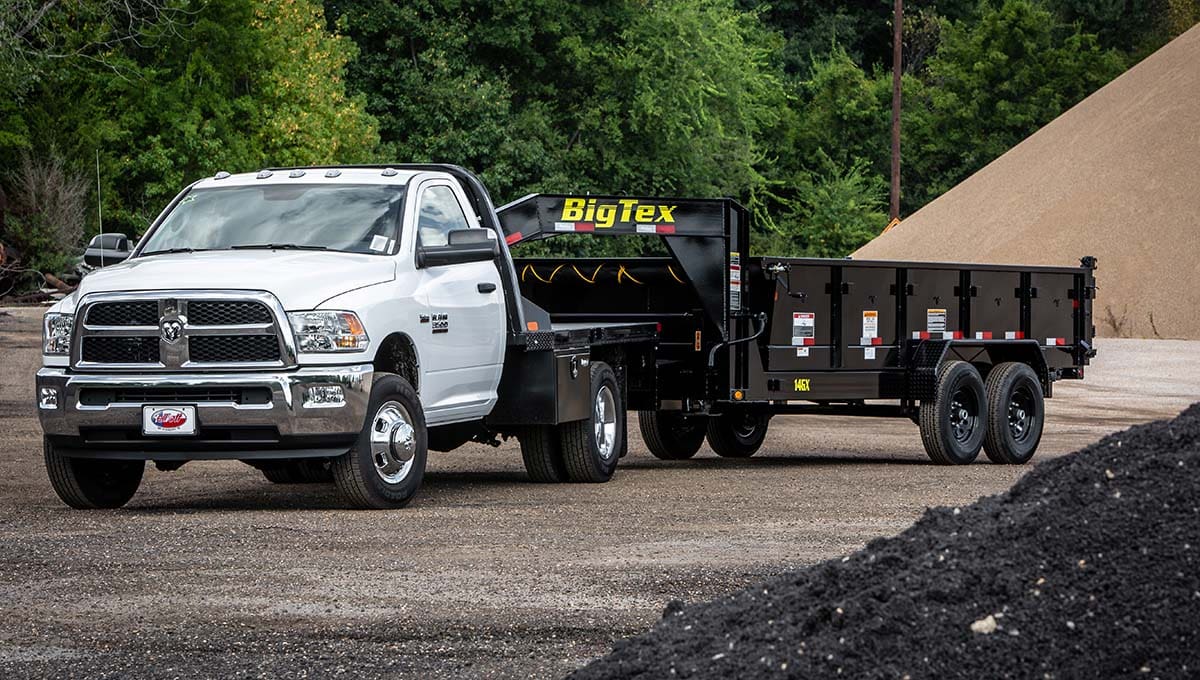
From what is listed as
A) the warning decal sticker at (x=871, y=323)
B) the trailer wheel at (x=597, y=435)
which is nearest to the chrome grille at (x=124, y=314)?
the trailer wheel at (x=597, y=435)

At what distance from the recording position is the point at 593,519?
11.7 meters

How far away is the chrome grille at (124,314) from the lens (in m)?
11.7

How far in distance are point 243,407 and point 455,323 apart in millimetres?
2011

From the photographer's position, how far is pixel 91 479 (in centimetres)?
1240

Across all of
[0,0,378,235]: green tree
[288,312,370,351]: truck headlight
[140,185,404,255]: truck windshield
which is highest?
[0,0,378,235]: green tree

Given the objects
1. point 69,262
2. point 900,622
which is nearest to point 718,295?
point 900,622

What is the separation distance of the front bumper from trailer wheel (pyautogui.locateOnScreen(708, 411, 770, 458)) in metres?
7.08

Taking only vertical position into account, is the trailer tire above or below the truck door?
below

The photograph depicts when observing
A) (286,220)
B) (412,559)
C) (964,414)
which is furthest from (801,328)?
(412,559)

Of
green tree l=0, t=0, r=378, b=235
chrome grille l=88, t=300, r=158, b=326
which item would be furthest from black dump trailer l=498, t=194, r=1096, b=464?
green tree l=0, t=0, r=378, b=235

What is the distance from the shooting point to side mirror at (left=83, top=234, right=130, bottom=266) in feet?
42.8

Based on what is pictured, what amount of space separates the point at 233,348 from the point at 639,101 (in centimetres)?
5111

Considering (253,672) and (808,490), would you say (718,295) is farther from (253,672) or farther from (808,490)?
(253,672)

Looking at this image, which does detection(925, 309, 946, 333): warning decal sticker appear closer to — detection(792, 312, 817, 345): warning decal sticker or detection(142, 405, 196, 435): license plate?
detection(792, 312, 817, 345): warning decal sticker
